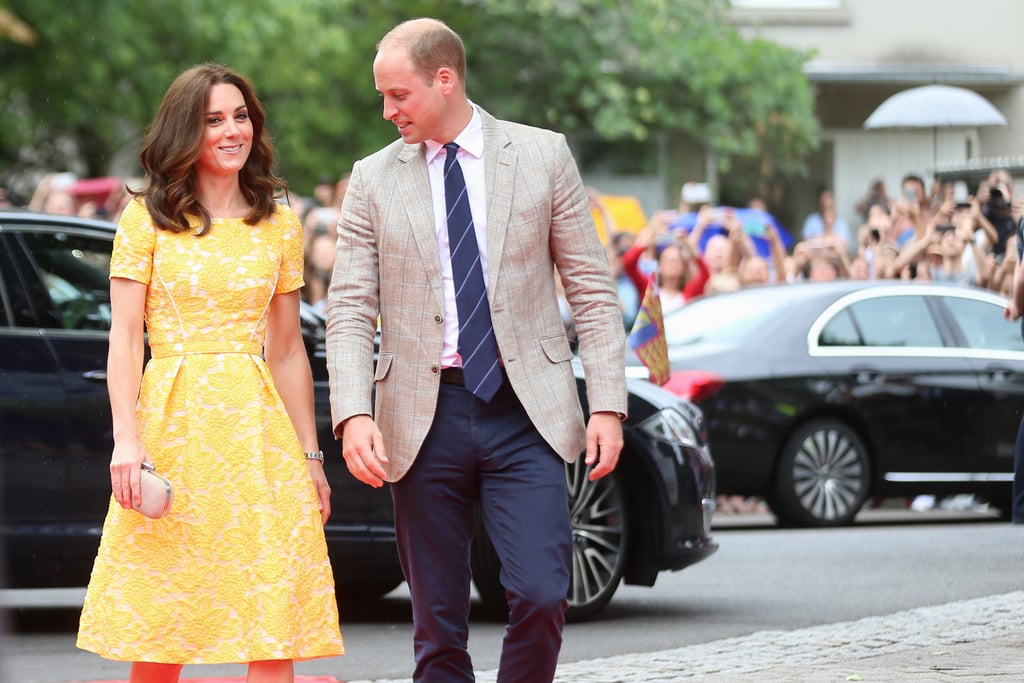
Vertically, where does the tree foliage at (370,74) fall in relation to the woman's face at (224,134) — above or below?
above

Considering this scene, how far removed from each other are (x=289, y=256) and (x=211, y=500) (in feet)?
2.25

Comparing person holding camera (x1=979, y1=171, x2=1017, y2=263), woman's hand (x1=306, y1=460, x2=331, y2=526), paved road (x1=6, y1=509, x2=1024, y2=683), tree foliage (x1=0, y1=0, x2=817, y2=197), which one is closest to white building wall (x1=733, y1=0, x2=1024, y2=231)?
tree foliage (x1=0, y1=0, x2=817, y2=197)

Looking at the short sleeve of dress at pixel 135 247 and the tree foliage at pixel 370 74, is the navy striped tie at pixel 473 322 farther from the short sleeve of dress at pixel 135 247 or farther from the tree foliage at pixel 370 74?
the tree foliage at pixel 370 74

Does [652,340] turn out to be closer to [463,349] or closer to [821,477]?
[821,477]

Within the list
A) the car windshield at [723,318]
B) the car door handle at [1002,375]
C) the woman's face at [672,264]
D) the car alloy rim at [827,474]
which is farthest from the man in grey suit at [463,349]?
the woman's face at [672,264]

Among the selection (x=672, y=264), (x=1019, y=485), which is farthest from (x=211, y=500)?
(x=672, y=264)

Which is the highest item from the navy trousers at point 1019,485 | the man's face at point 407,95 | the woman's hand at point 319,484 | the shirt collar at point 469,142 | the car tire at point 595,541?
the man's face at point 407,95

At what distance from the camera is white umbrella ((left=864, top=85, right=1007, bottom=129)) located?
1838 centimetres

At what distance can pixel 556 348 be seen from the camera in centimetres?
511

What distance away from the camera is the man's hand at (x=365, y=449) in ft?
16.0

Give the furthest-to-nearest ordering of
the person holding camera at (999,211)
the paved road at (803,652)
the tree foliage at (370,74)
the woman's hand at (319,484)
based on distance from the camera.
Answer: the tree foliage at (370,74) < the person holding camera at (999,211) < the paved road at (803,652) < the woman's hand at (319,484)

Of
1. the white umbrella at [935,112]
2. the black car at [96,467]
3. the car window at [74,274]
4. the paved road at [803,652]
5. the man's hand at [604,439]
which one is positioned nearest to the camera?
the man's hand at [604,439]

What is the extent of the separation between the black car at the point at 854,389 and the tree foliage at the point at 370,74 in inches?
560

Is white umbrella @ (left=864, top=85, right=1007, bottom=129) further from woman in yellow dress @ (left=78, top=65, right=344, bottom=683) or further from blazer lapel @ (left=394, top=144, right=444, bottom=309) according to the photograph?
woman in yellow dress @ (left=78, top=65, right=344, bottom=683)
